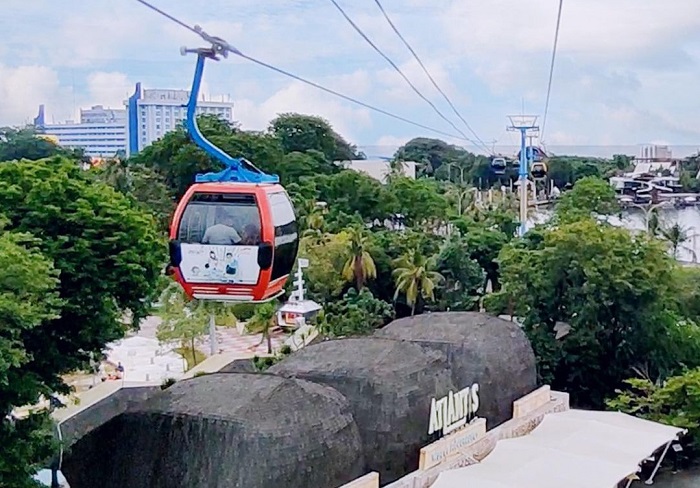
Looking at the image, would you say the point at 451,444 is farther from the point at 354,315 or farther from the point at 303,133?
the point at 303,133

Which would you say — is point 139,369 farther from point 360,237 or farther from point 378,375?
point 378,375

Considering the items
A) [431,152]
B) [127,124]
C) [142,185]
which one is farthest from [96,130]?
[142,185]

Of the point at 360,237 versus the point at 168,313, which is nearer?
the point at 168,313

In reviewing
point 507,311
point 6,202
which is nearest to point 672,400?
point 507,311

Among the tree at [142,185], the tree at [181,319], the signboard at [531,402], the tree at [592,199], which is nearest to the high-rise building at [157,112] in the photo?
the tree at [142,185]

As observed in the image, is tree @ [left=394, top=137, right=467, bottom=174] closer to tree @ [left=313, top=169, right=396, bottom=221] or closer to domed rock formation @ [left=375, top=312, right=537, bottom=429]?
tree @ [left=313, top=169, right=396, bottom=221]

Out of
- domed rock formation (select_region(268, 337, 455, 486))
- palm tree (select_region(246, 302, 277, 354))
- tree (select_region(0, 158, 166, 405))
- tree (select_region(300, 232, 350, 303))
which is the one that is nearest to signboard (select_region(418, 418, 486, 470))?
domed rock formation (select_region(268, 337, 455, 486))
